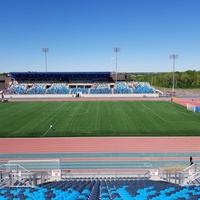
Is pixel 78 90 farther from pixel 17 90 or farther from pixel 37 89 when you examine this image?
pixel 17 90

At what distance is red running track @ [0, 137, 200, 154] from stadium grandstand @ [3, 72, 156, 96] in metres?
39.1

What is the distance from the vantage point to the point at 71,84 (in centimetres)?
6962

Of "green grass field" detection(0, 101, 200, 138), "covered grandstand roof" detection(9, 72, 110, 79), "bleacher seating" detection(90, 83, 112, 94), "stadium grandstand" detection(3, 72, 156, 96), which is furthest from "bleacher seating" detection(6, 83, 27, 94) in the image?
"green grass field" detection(0, 101, 200, 138)

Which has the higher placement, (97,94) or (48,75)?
(48,75)

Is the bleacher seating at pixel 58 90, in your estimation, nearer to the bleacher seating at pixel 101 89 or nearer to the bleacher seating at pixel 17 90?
the bleacher seating at pixel 17 90

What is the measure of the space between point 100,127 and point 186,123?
396 inches

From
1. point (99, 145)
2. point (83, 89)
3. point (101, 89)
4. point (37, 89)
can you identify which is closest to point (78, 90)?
point (83, 89)

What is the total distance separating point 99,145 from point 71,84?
50873 mm

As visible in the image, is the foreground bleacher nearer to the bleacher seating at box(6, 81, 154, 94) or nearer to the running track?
the bleacher seating at box(6, 81, 154, 94)

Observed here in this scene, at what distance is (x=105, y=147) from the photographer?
64.4 ft

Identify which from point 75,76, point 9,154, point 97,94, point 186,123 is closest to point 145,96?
point 97,94

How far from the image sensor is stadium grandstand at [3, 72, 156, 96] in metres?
61.8

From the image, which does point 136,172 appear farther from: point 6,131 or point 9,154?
point 6,131

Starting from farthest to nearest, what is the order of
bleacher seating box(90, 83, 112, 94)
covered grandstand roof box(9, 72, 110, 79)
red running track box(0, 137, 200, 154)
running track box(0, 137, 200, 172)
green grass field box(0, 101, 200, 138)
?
covered grandstand roof box(9, 72, 110, 79)
bleacher seating box(90, 83, 112, 94)
green grass field box(0, 101, 200, 138)
red running track box(0, 137, 200, 154)
running track box(0, 137, 200, 172)
